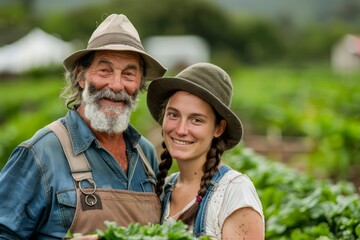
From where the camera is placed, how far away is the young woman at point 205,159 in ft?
13.5

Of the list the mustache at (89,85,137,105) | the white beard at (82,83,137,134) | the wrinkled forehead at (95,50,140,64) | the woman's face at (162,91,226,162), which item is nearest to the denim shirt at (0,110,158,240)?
the white beard at (82,83,137,134)

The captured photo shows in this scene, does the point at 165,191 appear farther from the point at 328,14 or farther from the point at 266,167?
the point at 328,14

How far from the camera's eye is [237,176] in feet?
14.0

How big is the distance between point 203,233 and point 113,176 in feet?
2.04

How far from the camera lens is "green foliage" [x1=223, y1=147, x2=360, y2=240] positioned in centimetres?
533

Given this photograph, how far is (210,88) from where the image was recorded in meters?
4.41

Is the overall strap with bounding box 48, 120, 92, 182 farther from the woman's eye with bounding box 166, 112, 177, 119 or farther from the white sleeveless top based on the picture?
the white sleeveless top

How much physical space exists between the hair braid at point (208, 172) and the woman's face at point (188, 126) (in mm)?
65

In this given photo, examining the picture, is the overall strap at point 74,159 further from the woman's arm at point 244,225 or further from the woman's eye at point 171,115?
the woman's arm at point 244,225

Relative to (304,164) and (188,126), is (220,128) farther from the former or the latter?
(304,164)

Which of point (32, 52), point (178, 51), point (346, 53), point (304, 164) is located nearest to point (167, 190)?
point (304, 164)

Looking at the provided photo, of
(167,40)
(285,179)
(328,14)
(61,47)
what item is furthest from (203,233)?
(328,14)

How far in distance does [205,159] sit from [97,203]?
68cm

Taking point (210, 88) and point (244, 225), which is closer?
point (244, 225)
